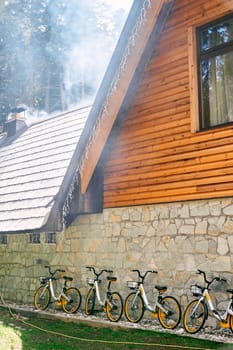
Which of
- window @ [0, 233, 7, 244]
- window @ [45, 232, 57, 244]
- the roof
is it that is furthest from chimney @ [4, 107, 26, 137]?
window @ [45, 232, 57, 244]

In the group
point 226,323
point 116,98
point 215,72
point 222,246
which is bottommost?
point 226,323

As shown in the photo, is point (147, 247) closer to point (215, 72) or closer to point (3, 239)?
point (215, 72)

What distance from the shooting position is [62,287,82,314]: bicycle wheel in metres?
10.1

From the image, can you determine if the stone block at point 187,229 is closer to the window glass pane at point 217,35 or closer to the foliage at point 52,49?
the window glass pane at point 217,35

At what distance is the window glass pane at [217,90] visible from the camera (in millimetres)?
7906

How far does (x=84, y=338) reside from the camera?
7766 mm

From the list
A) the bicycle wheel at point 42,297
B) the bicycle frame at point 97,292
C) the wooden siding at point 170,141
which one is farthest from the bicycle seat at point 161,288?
the bicycle wheel at point 42,297

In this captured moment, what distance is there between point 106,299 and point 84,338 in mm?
1602

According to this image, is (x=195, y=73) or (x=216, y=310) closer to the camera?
(x=216, y=310)

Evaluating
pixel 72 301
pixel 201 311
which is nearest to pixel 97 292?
pixel 72 301

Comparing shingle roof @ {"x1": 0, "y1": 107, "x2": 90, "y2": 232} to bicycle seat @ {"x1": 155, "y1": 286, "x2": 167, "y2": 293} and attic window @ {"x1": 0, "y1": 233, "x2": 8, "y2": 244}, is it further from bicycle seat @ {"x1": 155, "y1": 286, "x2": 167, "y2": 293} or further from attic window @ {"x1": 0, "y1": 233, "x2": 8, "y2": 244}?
bicycle seat @ {"x1": 155, "y1": 286, "x2": 167, "y2": 293}

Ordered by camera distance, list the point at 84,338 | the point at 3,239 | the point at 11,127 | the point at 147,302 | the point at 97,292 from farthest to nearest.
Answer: the point at 11,127 → the point at 3,239 → the point at 97,292 → the point at 147,302 → the point at 84,338

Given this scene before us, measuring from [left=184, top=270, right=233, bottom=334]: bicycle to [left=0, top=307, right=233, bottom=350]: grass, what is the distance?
35cm

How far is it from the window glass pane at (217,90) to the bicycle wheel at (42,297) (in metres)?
5.32
